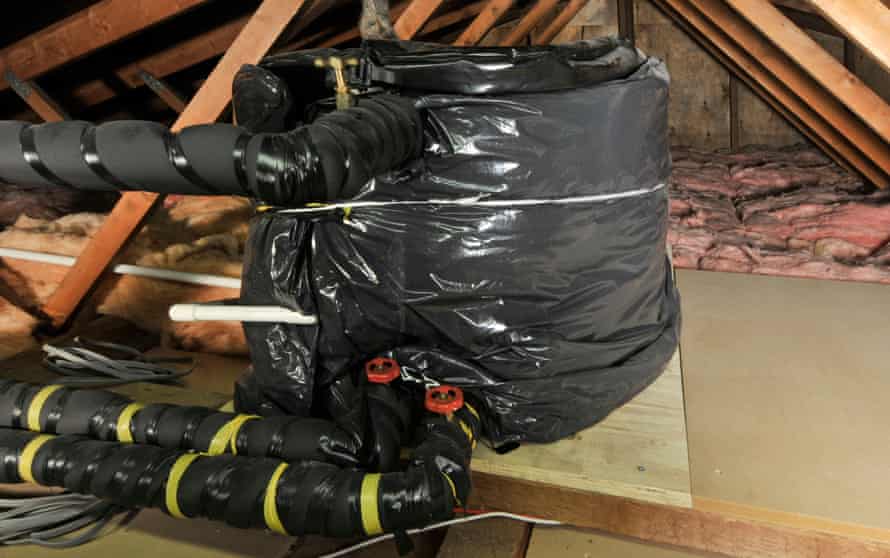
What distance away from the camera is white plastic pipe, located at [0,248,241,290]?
1630mm

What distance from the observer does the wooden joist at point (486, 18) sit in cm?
293

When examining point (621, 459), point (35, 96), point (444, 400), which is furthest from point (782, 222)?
point (35, 96)

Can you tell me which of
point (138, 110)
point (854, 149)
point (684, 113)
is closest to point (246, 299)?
point (138, 110)

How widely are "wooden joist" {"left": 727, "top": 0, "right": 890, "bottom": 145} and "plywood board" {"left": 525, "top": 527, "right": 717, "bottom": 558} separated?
1698 mm

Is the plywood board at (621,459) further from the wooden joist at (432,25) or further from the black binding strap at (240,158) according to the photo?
the wooden joist at (432,25)

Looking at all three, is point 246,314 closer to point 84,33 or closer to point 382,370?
point 382,370

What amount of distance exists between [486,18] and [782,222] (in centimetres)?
166

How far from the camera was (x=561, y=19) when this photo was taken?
4102mm

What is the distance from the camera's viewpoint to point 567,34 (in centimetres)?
496

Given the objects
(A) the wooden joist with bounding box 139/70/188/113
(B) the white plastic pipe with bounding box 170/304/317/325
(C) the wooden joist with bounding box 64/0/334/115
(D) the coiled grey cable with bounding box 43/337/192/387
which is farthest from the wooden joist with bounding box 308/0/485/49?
(B) the white plastic pipe with bounding box 170/304/317/325

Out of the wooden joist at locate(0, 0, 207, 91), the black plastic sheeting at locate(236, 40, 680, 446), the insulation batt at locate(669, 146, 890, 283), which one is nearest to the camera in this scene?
the black plastic sheeting at locate(236, 40, 680, 446)

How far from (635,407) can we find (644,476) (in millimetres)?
221

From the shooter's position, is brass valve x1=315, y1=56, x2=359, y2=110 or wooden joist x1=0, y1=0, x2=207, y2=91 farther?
wooden joist x1=0, y1=0, x2=207, y2=91

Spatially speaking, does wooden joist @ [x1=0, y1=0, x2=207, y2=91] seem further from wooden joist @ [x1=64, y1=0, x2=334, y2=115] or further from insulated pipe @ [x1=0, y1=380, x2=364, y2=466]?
insulated pipe @ [x1=0, y1=380, x2=364, y2=466]
